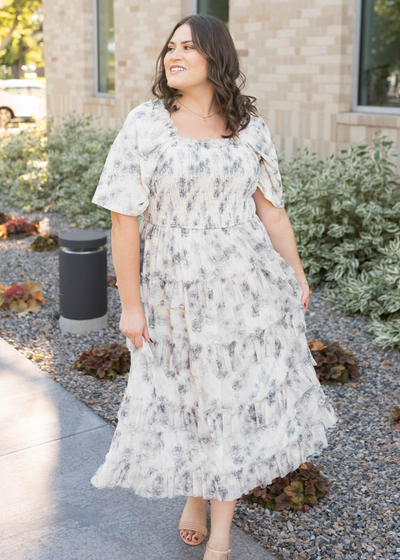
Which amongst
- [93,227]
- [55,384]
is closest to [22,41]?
[93,227]

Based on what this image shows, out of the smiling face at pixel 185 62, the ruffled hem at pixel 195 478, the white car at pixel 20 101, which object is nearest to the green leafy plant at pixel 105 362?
the ruffled hem at pixel 195 478

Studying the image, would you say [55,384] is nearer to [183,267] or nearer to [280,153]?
[183,267]

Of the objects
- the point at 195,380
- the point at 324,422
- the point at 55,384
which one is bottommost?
the point at 55,384

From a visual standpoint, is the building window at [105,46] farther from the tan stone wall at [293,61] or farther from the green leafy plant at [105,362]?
the green leafy plant at [105,362]

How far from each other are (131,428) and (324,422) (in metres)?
0.77

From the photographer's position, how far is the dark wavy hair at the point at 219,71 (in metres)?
2.38

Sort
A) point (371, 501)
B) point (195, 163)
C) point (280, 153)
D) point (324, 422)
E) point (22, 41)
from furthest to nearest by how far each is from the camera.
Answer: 1. point (22, 41)
2. point (280, 153)
3. point (371, 501)
4. point (324, 422)
5. point (195, 163)

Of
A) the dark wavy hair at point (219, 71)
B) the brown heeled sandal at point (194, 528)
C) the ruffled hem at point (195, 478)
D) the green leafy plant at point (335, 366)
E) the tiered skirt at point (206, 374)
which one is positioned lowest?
the brown heeled sandal at point (194, 528)

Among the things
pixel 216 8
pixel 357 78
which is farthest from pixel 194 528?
pixel 216 8

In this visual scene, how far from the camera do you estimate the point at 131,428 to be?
2.49 metres

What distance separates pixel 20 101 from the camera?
985 inches

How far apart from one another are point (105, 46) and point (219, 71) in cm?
961

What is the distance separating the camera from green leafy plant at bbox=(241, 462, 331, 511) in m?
2.97

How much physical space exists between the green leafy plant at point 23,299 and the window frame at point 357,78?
3.72m
